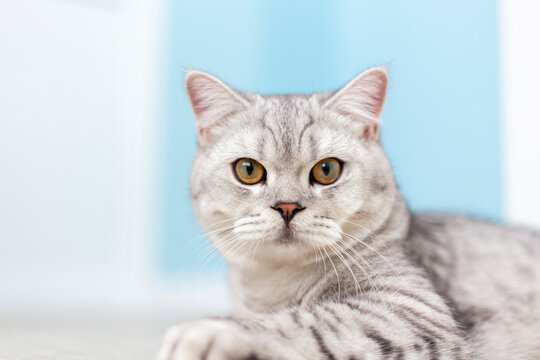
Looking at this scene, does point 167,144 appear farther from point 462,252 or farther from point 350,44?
point 462,252

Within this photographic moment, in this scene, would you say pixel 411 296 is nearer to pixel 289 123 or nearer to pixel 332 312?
pixel 332 312

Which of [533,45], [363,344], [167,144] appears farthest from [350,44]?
[363,344]

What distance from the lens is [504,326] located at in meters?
1.67

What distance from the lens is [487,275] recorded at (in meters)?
1.83

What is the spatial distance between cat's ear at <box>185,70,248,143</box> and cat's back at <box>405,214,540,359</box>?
686 millimetres

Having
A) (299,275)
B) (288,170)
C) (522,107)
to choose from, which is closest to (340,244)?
(299,275)

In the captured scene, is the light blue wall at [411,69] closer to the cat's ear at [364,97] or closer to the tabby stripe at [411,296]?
the cat's ear at [364,97]

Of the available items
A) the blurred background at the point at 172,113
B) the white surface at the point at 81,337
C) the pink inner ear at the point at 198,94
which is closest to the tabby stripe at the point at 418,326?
the white surface at the point at 81,337

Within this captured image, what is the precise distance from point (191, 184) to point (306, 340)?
82cm

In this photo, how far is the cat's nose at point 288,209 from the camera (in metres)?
1.46

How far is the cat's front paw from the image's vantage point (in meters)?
1.03

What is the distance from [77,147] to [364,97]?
3.12 meters

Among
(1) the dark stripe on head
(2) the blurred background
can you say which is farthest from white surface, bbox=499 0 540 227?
(1) the dark stripe on head

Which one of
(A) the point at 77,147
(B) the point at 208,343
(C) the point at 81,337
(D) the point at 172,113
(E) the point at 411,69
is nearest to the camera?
(B) the point at 208,343
